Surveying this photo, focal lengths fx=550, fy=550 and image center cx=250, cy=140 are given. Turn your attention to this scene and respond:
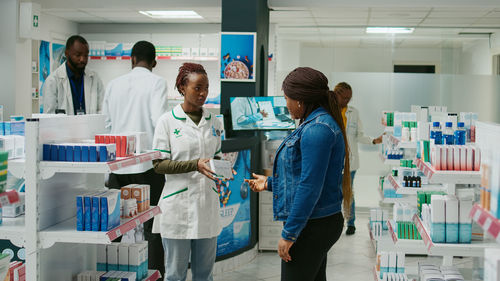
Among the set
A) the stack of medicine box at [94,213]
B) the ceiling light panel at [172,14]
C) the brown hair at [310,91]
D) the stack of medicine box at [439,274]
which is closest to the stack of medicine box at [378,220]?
the stack of medicine box at [439,274]

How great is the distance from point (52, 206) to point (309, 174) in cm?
141

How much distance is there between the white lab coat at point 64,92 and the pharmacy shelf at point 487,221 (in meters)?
3.41

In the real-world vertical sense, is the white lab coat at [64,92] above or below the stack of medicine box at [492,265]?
above

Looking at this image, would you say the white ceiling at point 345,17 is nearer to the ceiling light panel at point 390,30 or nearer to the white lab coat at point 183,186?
the ceiling light panel at point 390,30

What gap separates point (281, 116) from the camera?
5484 millimetres

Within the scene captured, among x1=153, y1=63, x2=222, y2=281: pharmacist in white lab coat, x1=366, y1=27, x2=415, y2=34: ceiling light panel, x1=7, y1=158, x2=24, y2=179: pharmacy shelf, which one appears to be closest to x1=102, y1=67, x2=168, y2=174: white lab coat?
x1=153, y1=63, x2=222, y2=281: pharmacist in white lab coat

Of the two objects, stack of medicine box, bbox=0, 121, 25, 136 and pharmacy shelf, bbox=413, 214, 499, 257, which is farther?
stack of medicine box, bbox=0, 121, 25, 136

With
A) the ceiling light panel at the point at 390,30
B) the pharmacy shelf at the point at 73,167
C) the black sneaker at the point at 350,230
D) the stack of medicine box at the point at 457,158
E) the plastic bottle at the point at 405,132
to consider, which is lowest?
the black sneaker at the point at 350,230

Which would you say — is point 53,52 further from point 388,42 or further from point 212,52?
point 388,42

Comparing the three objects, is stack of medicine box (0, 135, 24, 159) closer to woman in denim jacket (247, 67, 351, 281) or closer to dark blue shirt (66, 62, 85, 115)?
woman in denim jacket (247, 67, 351, 281)

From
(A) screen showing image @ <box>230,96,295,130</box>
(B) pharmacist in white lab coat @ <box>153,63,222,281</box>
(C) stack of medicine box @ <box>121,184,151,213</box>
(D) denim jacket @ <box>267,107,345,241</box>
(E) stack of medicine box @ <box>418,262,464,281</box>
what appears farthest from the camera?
(A) screen showing image @ <box>230,96,295,130</box>

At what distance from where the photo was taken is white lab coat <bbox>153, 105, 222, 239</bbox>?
3.32m

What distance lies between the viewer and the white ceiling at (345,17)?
6932mm

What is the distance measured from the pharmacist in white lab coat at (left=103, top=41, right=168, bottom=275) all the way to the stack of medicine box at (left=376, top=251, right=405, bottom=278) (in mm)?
1756
